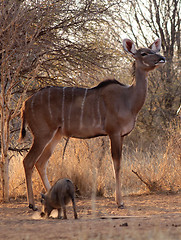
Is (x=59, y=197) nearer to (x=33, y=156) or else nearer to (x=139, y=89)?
(x=33, y=156)

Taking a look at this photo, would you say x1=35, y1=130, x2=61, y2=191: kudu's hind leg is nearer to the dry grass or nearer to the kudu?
the kudu

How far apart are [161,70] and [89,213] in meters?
10.8

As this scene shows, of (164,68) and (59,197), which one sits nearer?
(59,197)

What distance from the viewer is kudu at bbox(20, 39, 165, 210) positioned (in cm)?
639

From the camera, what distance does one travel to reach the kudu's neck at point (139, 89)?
6555 mm

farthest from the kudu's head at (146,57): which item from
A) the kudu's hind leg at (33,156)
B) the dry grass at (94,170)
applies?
the dry grass at (94,170)

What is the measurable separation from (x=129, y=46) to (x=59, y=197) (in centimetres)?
285

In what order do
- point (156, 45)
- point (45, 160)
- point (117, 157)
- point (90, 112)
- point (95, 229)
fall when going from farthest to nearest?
point (156, 45), point (45, 160), point (90, 112), point (117, 157), point (95, 229)

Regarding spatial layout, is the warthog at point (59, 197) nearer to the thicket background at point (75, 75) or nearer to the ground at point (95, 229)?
the ground at point (95, 229)

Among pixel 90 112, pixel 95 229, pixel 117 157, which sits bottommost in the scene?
pixel 95 229

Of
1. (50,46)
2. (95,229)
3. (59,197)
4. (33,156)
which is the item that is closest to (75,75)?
(50,46)

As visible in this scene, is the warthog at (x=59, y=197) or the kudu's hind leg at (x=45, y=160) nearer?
the warthog at (x=59, y=197)

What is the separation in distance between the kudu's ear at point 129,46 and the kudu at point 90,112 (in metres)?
0.02

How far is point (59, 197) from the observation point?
5141 millimetres
